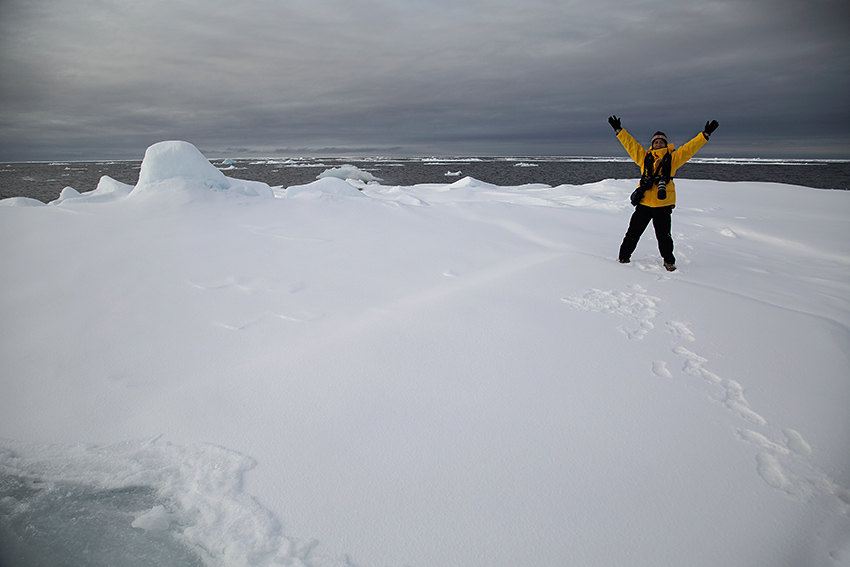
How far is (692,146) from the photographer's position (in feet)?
16.1

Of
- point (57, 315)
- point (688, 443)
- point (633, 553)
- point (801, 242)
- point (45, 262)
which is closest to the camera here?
point (633, 553)

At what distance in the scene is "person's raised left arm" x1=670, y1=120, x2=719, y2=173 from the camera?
4707 mm

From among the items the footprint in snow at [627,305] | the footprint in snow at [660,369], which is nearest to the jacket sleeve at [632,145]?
the footprint in snow at [627,305]

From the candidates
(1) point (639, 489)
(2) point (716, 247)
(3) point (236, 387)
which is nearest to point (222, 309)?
(3) point (236, 387)

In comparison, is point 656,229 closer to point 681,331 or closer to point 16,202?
point 681,331

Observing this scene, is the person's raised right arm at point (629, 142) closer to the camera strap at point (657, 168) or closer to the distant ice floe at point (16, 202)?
the camera strap at point (657, 168)

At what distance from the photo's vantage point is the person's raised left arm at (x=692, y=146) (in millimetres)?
4707

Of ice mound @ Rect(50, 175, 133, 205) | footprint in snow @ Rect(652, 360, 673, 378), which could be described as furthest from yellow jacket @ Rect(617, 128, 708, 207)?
ice mound @ Rect(50, 175, 133, 205)

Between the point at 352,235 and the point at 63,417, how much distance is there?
4.16m

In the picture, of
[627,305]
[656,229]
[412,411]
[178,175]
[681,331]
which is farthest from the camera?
[178,175]

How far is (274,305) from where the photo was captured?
3.80 metres

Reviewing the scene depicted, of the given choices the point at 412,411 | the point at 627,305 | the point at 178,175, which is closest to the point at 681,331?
the point at 627,305

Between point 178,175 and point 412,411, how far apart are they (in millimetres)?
8185

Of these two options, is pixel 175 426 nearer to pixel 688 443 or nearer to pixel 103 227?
pixel 688 443
